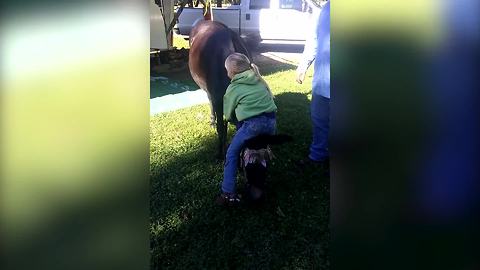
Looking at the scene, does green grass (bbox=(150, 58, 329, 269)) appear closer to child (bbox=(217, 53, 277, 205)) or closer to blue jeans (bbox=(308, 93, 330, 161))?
blue jeans (bbox=(308, 93, 330, 161))

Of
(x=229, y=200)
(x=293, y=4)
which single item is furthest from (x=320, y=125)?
(x=293, y=4)

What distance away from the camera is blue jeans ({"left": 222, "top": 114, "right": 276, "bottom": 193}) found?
3391mm

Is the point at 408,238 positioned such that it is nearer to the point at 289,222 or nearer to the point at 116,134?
the point at 116,134

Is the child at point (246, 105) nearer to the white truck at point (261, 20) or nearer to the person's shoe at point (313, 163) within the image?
the person's shoe at point (313, 163)

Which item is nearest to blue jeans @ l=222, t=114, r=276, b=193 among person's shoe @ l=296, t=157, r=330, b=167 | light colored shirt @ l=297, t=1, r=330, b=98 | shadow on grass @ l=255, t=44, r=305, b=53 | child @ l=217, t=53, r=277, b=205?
child @ l=217, t=53, r=277, b=205

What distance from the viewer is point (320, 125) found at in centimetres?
422

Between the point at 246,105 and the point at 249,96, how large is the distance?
65 mm

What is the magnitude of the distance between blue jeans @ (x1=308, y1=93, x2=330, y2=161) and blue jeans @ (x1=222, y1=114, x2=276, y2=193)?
0.77m

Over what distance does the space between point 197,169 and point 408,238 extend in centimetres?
309

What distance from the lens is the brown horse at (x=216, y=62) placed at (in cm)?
420

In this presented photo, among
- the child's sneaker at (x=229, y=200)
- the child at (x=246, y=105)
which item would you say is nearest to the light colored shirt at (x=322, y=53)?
the child at (x=246, y=105)

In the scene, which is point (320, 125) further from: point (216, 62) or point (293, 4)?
point (293, 4)

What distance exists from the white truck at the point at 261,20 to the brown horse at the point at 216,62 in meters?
7.72

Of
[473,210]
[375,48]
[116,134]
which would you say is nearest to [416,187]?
[473,210]
